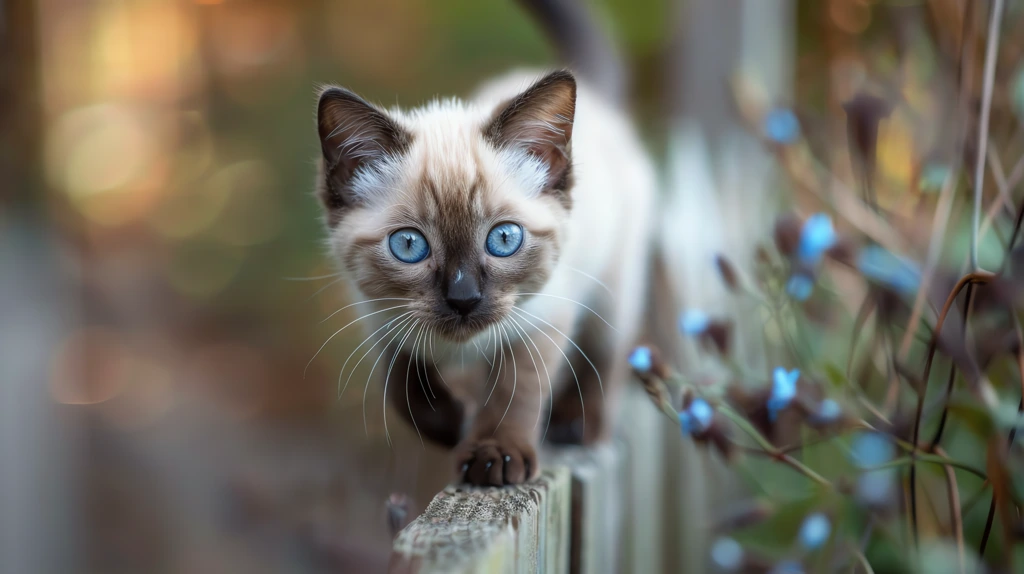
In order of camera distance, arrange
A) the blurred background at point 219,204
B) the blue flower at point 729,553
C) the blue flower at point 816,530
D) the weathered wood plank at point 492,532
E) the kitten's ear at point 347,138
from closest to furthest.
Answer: the weathered wood plank at point 492,532 → the kitten's ear at point 347,138 → the blue flower at point 816,530 → the blue flower at point 729,553 → the blurred background at point 219,204

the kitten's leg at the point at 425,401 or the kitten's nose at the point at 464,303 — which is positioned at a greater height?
the kitten's nose at the point at 464,303

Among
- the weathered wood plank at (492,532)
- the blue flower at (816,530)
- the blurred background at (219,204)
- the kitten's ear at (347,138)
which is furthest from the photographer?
the blurred background at (219,204)

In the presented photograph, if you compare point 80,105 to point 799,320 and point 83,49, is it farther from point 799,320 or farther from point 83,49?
point 799,320

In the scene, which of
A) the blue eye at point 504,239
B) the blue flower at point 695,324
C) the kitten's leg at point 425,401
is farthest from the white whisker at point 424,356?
the blue flower at point 695,324

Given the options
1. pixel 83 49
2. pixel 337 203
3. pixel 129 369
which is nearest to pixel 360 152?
pixel 337 203

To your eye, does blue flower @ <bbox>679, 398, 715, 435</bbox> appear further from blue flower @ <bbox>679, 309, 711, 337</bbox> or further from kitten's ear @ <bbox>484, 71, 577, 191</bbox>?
kitten's ear @ <bbox>484, 71, 577, 191</bbox>

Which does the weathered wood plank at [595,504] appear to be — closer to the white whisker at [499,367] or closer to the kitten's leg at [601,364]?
the kitten's leg at [601,364]

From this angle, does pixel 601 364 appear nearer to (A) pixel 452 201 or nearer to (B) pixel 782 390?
(B) pixel 782 390
